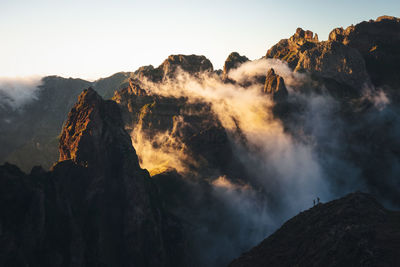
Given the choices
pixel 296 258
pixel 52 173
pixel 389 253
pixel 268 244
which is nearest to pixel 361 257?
pixel 389 253

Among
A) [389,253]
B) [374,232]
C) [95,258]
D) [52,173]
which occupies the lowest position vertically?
[95,258]

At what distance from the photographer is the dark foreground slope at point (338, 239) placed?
4269 inches

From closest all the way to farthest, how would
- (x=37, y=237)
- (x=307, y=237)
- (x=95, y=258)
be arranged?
(x=307, y=237) < (x=37, y=237) < (x=95, y=258)

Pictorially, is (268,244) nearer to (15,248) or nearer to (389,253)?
(389,253)

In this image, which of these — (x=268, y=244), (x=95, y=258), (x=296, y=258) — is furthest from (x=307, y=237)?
(x=95, y=258)

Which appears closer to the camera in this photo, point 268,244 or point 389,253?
point 389,253

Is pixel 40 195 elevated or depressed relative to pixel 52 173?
depressed

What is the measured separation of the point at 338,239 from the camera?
119m

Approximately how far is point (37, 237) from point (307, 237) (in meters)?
117

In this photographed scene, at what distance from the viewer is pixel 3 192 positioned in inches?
5669

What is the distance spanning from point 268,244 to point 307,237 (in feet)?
76.6

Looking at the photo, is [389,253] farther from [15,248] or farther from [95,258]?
[95,258]

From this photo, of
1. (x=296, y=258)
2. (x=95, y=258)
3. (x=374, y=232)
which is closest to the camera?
(x=374, y=232)

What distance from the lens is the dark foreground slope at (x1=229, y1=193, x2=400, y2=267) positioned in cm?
10844
